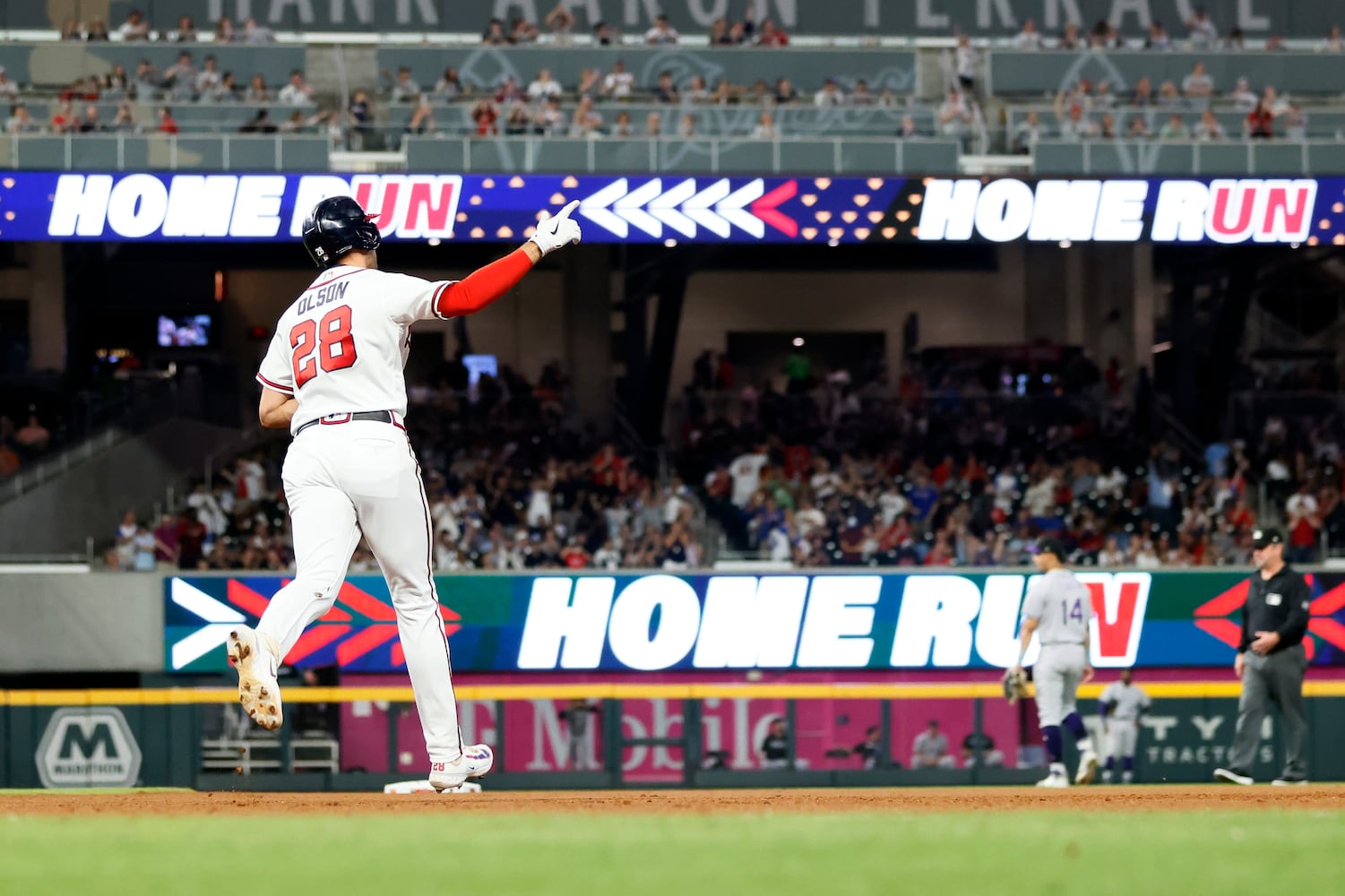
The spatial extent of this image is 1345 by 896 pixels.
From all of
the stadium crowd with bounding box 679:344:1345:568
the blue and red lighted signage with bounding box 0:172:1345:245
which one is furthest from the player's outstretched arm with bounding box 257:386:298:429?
the stadium crowd with bounding box 679:344:1345:568

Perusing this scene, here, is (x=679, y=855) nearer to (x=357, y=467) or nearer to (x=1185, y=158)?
(x=357, y=467)

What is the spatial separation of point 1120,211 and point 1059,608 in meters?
8.69

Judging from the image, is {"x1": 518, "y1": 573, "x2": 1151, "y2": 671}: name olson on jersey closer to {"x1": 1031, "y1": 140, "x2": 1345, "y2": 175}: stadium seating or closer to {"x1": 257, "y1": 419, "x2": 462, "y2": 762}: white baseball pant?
{"x1": 1031, "y1": 140, "x2": 1345, "y2": 175}: stadium seating

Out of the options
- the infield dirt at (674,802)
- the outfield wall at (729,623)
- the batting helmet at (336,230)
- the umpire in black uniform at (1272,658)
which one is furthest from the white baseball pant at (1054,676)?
the outfield wall at (729,623)

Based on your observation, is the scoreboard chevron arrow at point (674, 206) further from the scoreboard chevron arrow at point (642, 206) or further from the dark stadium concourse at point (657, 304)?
the dark stadium concourse at point (657, 304)

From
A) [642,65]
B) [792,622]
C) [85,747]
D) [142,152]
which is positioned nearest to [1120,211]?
[792,622]

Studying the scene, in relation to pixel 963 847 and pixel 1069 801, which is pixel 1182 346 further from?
pixel 963 847

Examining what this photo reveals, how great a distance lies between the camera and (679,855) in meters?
4.40

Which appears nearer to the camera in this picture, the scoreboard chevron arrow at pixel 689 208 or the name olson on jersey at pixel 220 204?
the name olson on jersey at pixel 220 204

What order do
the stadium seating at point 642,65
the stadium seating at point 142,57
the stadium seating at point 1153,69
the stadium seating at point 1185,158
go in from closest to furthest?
the stadium seating at point 1185,158 < the stadium seating at point 142,57 < the stadium seating at point 642,65 < the stadium seating at point 1153,69

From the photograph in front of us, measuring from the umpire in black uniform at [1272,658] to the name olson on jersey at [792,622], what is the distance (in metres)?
8.25

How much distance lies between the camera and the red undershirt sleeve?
19.1 ft

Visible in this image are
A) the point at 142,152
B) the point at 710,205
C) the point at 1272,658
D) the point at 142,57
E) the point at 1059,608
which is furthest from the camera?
the point at 142,57

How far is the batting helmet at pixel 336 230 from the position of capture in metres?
6.28
